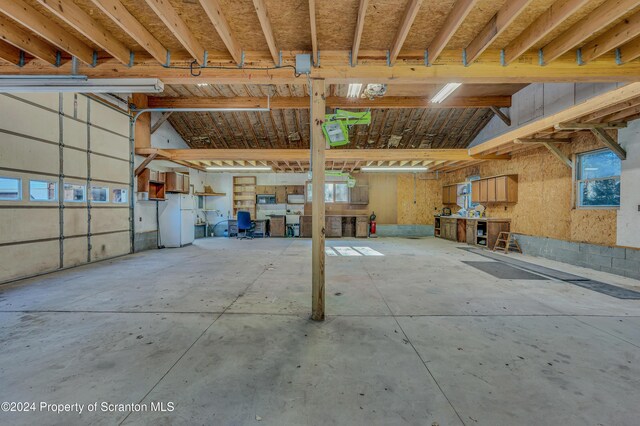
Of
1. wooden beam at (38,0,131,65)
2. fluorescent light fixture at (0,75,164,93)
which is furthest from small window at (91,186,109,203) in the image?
wooden beam at (38,0,131,65)

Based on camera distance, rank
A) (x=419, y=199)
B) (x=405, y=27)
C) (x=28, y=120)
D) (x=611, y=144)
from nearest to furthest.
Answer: (x=405, y=27) → (x=28, y=120) → (x=611, y=144) → (x=419, y=199)

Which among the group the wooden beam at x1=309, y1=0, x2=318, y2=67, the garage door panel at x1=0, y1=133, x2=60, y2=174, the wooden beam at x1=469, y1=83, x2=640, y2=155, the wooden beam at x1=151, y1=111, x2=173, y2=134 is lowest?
the garage door panel at x1=0, y1=133, x2=60, y2=174

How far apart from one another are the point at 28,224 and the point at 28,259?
610 millimetres

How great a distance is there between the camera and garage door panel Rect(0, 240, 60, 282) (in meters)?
4.25

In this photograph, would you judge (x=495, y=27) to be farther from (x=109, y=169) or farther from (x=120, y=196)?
(x=120, y=196)

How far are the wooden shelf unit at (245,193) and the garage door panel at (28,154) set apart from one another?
6.95 metres

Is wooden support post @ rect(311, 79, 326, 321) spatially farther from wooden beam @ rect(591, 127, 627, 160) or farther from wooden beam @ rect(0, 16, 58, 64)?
wooden beam @ rect(591, 127, 627, 160)

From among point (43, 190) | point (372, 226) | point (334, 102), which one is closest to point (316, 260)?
point (43, 190)

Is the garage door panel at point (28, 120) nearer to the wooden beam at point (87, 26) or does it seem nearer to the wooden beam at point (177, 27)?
the wooden beam at point (87, 26)

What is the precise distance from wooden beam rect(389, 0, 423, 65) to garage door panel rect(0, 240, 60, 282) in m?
6.49

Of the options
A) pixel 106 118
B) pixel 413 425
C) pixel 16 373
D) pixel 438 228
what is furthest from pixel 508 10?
pixel 438 228

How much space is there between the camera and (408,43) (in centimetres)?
292

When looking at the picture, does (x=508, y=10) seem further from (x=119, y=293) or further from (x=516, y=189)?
(x=516, y=189)

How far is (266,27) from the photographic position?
Result: 99.8 inches
